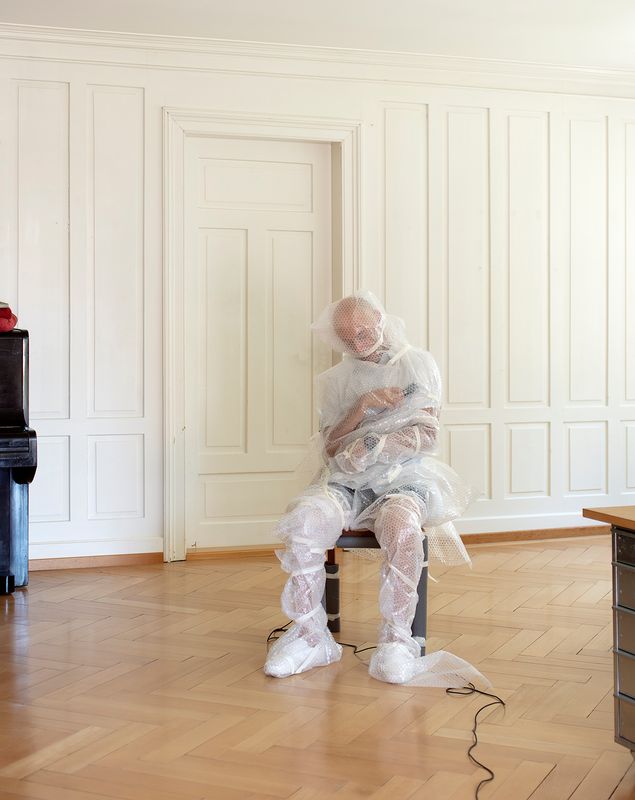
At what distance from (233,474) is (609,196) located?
289 cm

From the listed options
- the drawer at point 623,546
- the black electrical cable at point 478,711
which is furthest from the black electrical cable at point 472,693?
the drawer at point 623,546

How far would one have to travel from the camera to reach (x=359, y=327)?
3.61m

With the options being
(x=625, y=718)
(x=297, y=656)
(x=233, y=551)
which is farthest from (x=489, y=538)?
(x=625, y=718)

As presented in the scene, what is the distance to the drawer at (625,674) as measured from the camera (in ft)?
7.84

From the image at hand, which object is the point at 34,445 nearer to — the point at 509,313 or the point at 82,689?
the point at 82,689

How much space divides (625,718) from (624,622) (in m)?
0.24

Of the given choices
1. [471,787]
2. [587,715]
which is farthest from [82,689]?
[587,715]

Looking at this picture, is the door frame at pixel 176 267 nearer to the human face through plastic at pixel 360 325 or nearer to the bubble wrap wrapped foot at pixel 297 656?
the human face through plastic at pixel 360 325

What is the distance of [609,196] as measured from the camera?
6.01m

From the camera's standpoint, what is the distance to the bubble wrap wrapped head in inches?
142

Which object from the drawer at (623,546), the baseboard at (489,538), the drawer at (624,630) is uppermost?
the drawer at (623,546)

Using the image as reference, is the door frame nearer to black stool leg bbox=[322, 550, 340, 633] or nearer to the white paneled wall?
the white paneled wall

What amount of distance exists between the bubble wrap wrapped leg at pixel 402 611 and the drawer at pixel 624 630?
31.8 inches

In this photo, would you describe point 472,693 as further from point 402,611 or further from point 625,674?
point 625,674
